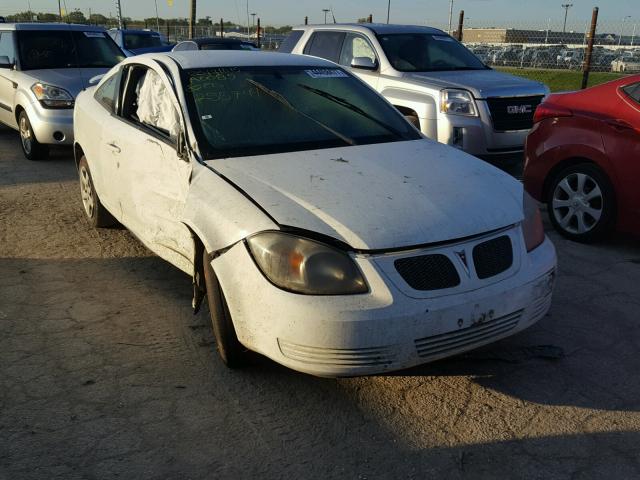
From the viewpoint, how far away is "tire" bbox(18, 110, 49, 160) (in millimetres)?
8586

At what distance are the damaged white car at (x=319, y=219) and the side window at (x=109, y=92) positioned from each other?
0.48 metres

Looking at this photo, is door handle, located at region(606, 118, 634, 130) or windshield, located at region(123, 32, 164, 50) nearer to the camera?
door handle, located at region(606, 118, 634, 130)

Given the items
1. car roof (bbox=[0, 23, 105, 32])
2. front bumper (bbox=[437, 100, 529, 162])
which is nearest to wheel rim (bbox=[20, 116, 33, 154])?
car roof (bbox=[0, 23, 105, 32])

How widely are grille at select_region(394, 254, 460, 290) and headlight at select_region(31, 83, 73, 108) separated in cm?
693

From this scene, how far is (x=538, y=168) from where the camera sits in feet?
18.8

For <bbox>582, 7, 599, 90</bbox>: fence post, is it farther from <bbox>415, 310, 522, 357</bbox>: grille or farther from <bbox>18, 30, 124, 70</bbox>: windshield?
<bbox>415, 310, 522, 357</bbox>: grille

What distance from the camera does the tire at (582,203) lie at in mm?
5172

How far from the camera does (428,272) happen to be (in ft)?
9.36

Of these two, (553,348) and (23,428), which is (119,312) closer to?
Result: (23,428)

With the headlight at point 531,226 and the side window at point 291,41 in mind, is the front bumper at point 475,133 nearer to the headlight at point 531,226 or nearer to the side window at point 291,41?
the side window at point 291,41

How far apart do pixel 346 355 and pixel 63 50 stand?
8.36m

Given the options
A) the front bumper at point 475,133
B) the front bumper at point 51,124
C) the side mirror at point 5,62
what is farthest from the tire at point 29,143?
the front bumper at point 475,133

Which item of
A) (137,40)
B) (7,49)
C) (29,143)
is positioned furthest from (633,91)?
(137,40)

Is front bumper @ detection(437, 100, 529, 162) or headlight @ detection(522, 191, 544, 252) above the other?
headlight @ detection(522, 191, 544, 252)
